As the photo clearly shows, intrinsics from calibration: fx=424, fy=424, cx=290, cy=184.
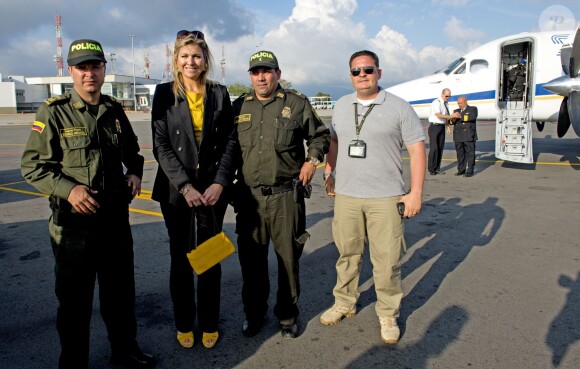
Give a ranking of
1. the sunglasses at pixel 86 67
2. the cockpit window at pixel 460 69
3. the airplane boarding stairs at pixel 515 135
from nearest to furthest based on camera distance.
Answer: the sunglasses at pixel 86 67
the airplane boarding stairs at pixel 515 135
the cockpit window at pixel 460 69

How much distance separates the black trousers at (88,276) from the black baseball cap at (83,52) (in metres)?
0.94

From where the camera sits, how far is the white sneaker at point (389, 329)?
3.19m

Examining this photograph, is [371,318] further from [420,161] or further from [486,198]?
[486,198]

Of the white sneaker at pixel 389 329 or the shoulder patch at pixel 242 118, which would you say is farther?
the shoulder patch at pixel 242 118

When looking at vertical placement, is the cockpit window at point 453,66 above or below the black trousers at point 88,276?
above

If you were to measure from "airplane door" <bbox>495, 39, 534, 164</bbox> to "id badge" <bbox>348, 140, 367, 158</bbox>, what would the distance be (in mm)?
8783

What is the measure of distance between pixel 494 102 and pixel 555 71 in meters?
1.60

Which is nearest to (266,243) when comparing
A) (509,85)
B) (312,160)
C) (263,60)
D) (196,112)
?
(312,160)

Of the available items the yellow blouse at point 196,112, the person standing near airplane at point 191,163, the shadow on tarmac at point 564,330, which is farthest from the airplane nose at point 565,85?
the yellow blouse at point 196,112

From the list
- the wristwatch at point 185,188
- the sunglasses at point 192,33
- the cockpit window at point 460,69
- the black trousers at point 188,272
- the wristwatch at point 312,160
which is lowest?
the black trousers at point 188,272

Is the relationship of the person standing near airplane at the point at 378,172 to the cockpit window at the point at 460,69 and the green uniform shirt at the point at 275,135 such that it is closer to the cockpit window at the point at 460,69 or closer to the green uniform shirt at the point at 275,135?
the green uniform shirt at the point at 275,135

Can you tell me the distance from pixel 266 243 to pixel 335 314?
84cm

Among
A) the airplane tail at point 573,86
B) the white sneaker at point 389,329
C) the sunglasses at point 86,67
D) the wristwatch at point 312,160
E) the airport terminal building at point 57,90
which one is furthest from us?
the airport terminal building at point 57,90

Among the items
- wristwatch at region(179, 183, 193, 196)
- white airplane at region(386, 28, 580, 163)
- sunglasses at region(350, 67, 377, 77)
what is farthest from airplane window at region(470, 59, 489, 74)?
wristwatch at region(179, 183, 193, 196)
